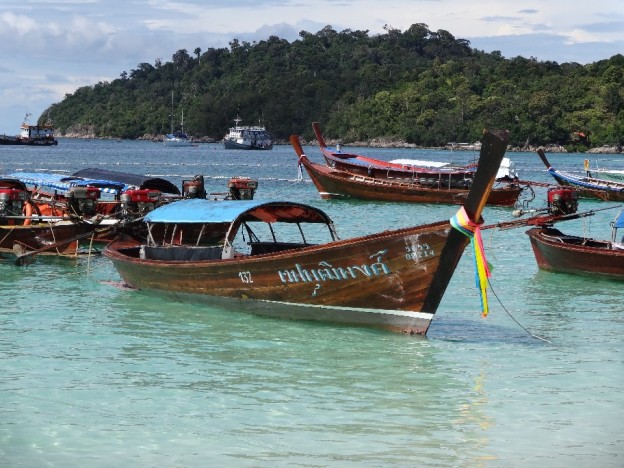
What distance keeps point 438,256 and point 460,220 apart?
2.28 feet

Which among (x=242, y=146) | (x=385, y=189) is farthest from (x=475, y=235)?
(x=242, y=146)

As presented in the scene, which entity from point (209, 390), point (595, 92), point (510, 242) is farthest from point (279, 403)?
point (595, 92)

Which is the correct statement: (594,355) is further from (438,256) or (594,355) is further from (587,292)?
(587,292)

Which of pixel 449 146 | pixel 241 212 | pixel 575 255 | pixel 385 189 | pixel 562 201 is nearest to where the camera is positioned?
pixel 241 212

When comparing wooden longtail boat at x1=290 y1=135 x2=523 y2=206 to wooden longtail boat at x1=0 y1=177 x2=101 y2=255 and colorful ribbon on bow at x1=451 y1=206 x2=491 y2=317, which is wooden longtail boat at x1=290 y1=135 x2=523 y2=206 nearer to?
wooden longtail boat at x1=0 y1=177 x2=101 y2=255

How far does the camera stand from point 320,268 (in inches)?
578

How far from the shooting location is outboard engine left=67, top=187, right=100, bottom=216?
2267cm

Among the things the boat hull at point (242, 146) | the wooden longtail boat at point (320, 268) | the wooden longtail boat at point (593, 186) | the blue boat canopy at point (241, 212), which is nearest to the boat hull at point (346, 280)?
the wooden longtail boat at point (320, 268)

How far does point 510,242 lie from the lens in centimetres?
2903

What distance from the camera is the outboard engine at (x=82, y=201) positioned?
74.4 feet

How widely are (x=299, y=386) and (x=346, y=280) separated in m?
2.41

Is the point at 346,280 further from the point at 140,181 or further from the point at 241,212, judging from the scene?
the point at 140,181

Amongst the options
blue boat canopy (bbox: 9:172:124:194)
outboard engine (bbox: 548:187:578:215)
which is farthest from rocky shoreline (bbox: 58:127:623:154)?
outboard engine (bbox: 548:187:578:215)

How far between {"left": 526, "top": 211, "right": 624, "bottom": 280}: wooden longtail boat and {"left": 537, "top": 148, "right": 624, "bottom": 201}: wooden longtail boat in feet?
56.3
